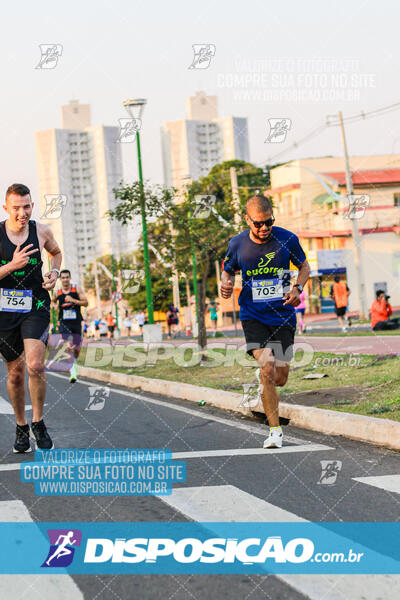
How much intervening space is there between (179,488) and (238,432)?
8.48ft

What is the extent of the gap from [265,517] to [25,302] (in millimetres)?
3096

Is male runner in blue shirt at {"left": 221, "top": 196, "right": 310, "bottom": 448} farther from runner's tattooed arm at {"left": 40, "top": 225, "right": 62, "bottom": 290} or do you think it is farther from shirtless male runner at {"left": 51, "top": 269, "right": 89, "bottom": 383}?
shirtless male runner at {"left": 51, "top": 269, "right": 89, "bottom": 383}

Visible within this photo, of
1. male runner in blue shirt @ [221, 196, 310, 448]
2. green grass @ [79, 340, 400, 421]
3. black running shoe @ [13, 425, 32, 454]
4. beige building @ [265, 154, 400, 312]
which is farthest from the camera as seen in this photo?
beige building @ [265, 154, 400, 312]

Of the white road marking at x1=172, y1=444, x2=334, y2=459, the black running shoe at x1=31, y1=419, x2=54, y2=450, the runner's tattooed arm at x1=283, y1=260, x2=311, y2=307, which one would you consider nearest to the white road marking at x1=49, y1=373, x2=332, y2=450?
the white road marking at x1=172, y1=444, x2=334, y2=459

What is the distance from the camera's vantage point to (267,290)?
6961 mm

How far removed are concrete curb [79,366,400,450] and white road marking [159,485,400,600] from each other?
2.15m

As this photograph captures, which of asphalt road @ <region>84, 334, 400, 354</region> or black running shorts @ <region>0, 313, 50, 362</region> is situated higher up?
black running shorts @ <region>0, 313, 50, 362</region>

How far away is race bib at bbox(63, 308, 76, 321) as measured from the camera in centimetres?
1450

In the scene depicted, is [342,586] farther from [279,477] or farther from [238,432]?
[238,432]

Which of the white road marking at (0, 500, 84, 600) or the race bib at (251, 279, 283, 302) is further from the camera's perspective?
the race bib at (251, 279, 283, 302)

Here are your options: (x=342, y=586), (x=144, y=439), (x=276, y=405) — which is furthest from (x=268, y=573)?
(x=144, y=439)

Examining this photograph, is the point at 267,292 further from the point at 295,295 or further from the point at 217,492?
the point at 217,492

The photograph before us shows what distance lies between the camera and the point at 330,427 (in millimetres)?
7793

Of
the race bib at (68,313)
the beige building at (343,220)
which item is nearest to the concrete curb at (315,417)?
the race bib at (68,313)
